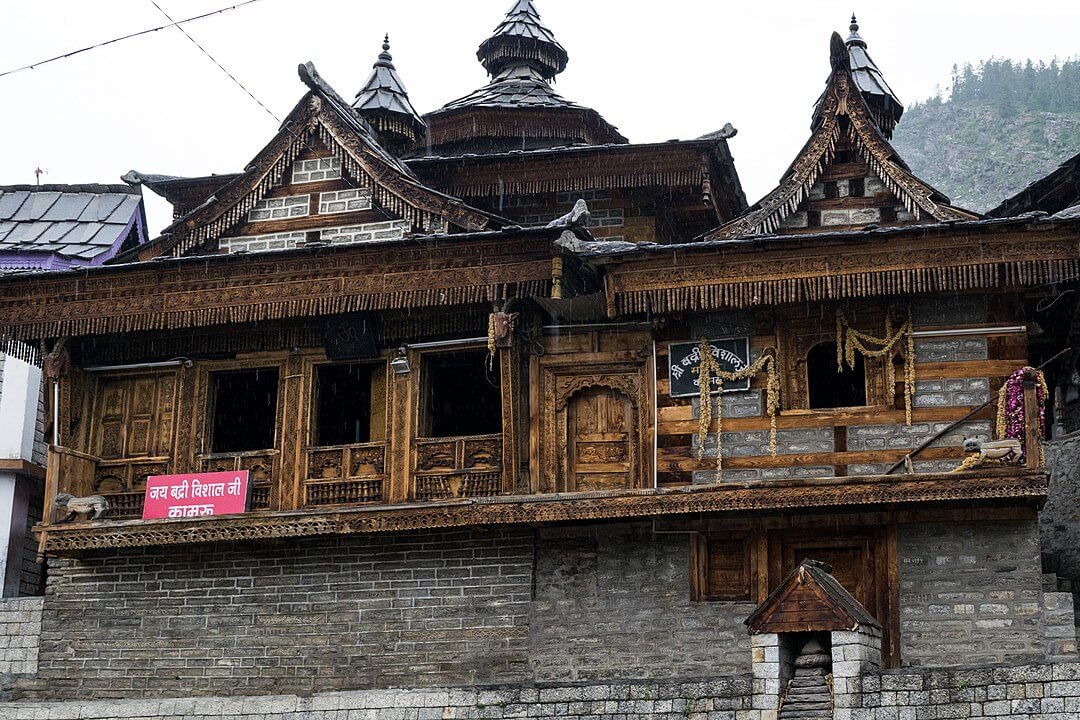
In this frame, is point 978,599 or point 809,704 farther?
point 978,599

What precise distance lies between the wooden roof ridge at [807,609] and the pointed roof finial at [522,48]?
15.4 m

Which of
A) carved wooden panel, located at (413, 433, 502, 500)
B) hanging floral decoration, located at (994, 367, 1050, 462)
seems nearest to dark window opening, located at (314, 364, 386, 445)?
carved wooden panel, located at (413, 433, 502, 500)

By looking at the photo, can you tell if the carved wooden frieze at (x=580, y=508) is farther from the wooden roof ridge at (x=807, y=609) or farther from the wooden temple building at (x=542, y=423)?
the wooden roof ridge at (x=807, y=609)

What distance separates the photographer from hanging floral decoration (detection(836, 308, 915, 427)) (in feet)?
61.8

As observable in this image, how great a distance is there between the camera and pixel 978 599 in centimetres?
1808

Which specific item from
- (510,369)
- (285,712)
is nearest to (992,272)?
(510,369)

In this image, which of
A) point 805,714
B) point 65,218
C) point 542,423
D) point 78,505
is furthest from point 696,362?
point 65,218

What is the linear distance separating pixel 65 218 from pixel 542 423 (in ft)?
36.4

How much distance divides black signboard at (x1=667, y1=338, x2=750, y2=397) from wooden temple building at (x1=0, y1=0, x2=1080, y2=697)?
3 cm

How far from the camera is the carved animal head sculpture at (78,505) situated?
20719mm

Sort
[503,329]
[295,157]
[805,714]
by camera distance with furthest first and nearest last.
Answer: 1. [295,157]
2. [503,329]
3. [805,714]

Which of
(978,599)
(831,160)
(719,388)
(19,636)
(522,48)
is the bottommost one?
(19,636)

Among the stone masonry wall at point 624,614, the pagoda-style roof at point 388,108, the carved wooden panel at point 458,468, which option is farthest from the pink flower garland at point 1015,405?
the pagoda-style roof at point 388,108

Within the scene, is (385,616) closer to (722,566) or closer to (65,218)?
(722,566)
